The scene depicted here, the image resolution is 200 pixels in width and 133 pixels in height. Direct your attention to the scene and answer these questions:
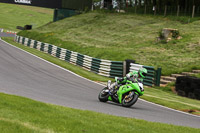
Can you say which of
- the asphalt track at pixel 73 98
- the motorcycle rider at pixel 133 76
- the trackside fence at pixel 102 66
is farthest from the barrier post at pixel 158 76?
the motorcycle rider at pixel 133 76

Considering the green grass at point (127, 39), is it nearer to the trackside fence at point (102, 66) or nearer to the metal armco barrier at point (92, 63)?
the trackside fence at point (102, 66)

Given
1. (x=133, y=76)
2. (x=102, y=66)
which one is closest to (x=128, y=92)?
(x=133, y=76)

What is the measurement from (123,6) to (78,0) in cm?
768

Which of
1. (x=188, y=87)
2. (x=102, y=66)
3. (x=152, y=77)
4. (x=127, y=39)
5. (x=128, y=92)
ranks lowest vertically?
(x=127, y=39)

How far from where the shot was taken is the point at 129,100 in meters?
13.1

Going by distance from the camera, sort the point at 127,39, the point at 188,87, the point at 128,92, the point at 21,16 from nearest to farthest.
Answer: the point at 128,92, the point at 188,87, the point at 127,39, the point at 21,16

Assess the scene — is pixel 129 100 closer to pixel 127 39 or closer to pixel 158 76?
pixel 158 76

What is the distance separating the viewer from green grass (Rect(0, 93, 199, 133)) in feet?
22.4

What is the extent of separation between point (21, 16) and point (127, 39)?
83.5 metres

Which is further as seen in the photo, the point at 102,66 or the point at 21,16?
the point at 21,16

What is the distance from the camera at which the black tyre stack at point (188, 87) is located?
18.5m

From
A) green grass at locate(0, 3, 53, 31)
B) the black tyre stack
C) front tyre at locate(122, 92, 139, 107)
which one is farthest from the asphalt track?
green grass at locate(0, 3, 53, 31)

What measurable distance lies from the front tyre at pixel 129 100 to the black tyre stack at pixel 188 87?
6282 mm

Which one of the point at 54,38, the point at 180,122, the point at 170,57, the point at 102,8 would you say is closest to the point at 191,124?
the point at 180,122
